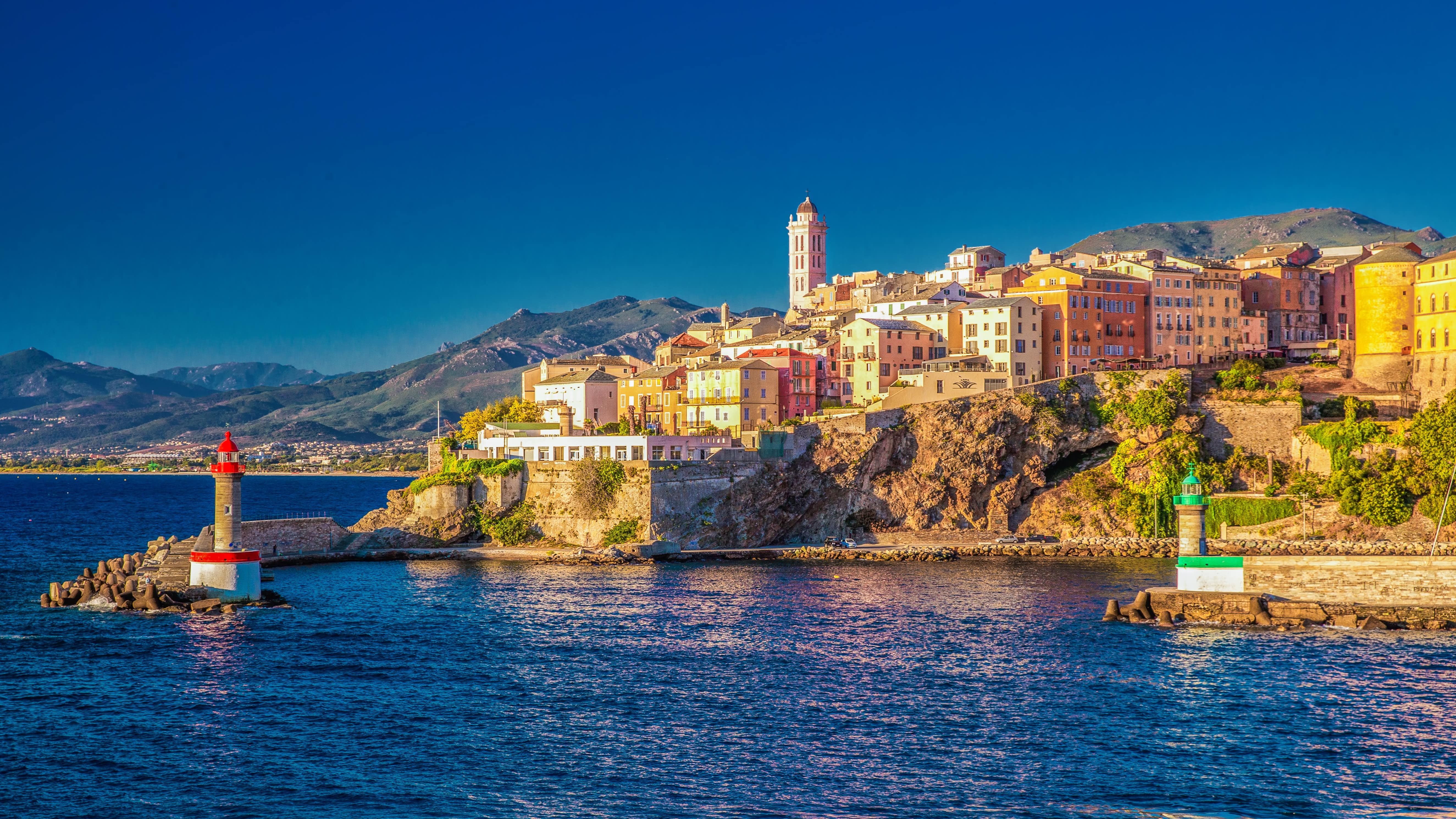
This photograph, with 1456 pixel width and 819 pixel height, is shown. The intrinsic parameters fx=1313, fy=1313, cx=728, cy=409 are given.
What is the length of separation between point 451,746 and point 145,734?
7.41 m

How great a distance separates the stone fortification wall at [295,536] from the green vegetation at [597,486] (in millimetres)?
11795

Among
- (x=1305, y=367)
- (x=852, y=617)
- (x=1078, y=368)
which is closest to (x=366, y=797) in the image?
(x=852, y=617)

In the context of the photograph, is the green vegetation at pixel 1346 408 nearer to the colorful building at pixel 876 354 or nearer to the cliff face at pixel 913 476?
the cliff face at pixel 913 476

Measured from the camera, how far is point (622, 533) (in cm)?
6531

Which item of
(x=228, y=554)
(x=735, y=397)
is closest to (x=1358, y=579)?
(x=228, y=554)

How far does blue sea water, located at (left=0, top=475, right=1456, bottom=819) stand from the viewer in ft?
83.8

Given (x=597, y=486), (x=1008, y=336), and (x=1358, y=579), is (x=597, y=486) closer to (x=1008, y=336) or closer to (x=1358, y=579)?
(x=1008, y=336)

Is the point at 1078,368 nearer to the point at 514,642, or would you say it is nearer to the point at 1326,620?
the point at 1326,620

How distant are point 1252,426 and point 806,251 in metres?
59.7

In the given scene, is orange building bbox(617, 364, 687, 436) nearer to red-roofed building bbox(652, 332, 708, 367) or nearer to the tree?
red-roofed building bbox(652, 332, 708, 367)

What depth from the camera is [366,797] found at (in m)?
25.5

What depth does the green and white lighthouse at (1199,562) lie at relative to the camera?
43.8m

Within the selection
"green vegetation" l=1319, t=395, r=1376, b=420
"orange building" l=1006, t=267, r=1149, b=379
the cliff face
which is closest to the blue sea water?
the cliff face

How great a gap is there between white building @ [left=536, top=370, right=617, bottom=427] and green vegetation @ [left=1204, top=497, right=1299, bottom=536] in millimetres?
36874
